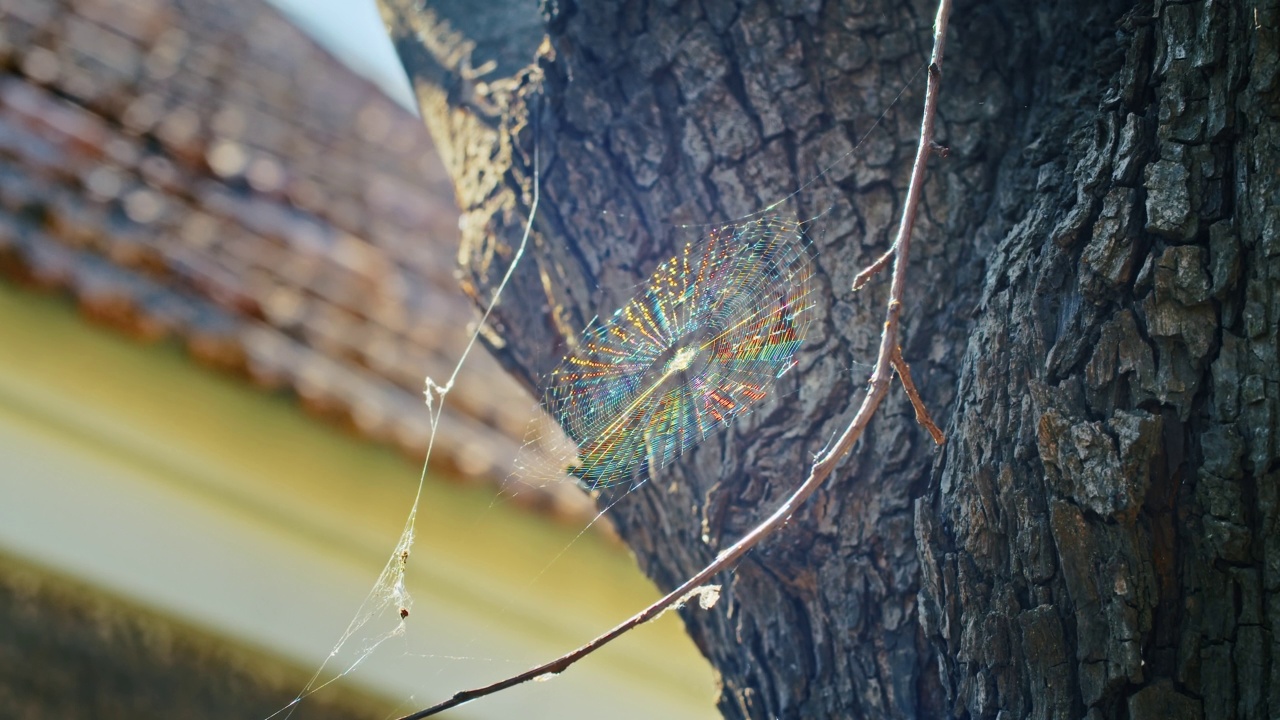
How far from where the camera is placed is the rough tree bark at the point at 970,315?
0.88 meters

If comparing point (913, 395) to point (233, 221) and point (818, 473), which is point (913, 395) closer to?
point (818, 473)

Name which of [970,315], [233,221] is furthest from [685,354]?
[233,221]

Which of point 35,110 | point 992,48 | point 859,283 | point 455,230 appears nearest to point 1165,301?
point 859,283

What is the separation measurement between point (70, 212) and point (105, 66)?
3.57 ft

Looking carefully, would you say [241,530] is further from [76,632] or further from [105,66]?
[105,66]

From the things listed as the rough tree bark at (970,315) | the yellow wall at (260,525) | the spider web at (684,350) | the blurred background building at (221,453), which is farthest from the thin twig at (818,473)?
the blurred background building at (221,453)

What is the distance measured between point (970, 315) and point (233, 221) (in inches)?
101

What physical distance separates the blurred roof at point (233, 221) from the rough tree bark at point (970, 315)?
121 cm

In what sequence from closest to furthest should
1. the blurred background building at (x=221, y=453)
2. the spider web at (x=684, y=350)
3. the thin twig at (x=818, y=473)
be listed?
the thin twig at (x=818, y=473), the spider web at (x=684, y=350), the blurred background building at (x=221, y=453)

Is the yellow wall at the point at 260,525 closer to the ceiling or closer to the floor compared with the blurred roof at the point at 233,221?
closer to the floor

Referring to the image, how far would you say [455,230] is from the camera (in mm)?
4035

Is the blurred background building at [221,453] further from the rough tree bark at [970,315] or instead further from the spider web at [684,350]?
the rough tree bark at [970,315]

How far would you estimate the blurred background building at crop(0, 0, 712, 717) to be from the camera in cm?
224

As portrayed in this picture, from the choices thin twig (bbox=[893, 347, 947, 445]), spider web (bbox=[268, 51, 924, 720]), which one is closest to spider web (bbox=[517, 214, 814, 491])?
spider web (bbox=[268, 51, 924, 720])
